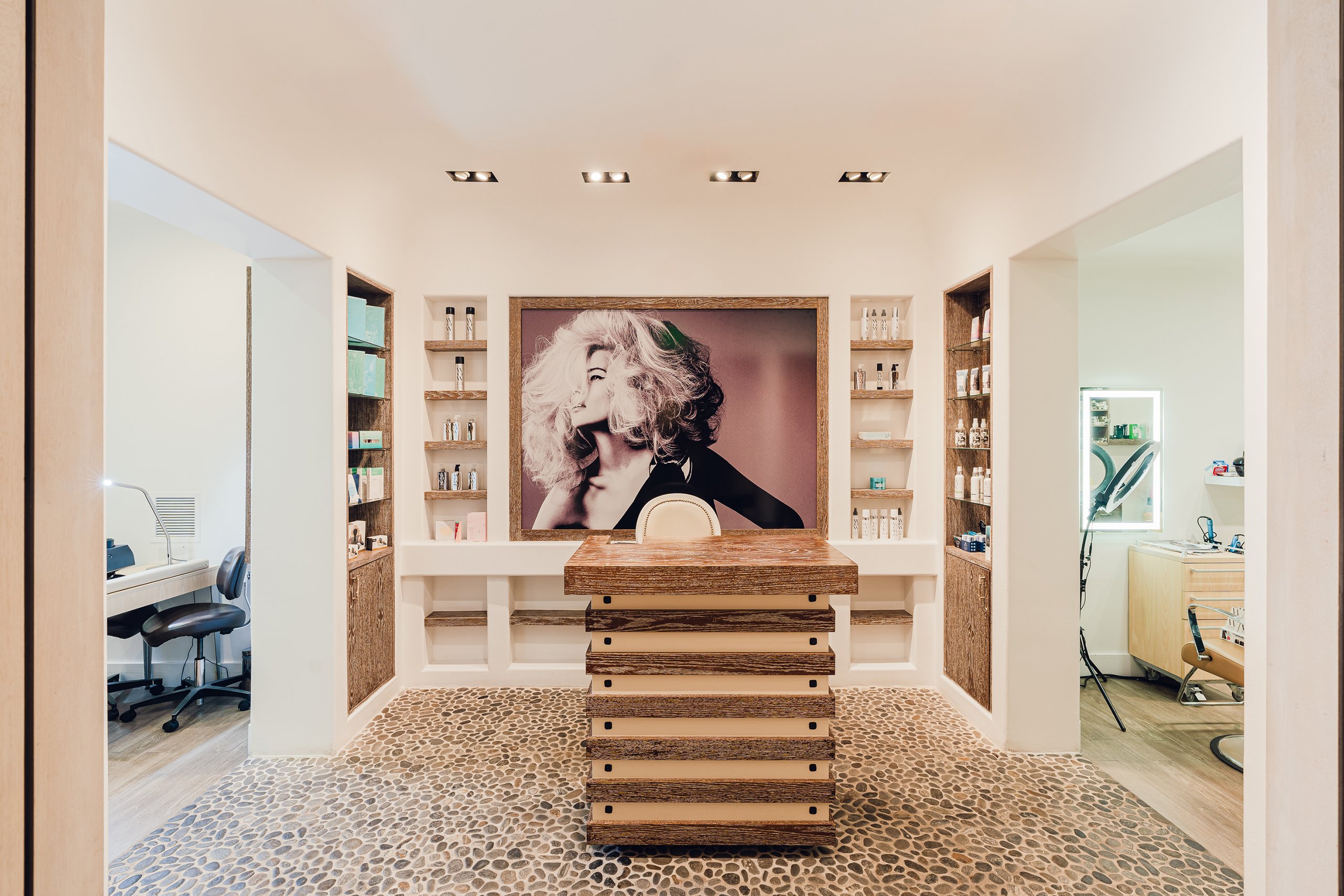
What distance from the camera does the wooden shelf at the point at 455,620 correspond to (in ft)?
13.4

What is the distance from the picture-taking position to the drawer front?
3.94 metres

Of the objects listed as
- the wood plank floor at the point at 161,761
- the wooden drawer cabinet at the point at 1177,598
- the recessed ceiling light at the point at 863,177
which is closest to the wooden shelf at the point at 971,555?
the wooden drawer cabinet at the point at 1177,598

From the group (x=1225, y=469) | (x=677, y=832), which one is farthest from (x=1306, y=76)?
(x=1225, y=469)

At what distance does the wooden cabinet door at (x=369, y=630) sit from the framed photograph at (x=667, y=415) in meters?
0.88

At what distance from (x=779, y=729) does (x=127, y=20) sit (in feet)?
10.9

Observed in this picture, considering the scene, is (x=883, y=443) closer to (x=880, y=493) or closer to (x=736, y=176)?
(x=880, y=493)

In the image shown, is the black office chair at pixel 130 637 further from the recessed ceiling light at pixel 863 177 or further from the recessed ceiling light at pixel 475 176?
the recessed ceiling light at pixel 863 177

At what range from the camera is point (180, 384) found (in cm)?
415

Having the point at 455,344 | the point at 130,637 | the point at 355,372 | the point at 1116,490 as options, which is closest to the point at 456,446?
the point at 455,344

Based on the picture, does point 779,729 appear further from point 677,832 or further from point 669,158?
point 669,158

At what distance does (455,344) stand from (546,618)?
6.60ft

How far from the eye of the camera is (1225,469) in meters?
4.30

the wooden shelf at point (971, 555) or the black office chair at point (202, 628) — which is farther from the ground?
the wooden shelf at point (971, 555)

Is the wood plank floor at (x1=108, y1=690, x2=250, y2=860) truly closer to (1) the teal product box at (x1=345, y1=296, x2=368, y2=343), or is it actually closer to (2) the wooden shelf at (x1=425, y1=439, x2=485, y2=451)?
(2) the wooden shelf at (x1=425, y1=439, x2=485, y2=451)
